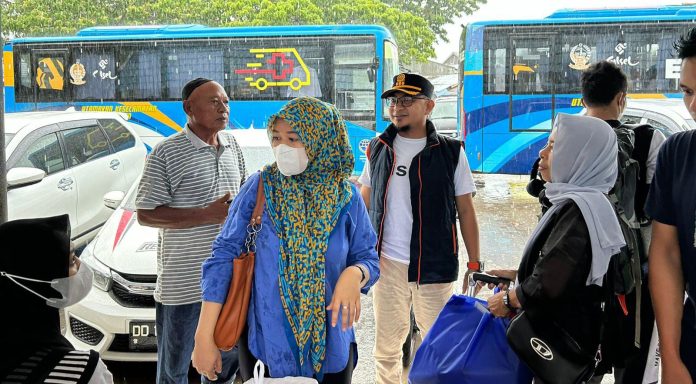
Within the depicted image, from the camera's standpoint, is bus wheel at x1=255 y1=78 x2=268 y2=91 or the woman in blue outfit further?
bus wheel at x1=255 y1=78 x2=268 y2=91

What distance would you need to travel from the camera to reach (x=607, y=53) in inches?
461

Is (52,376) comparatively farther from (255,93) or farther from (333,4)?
(333,4)

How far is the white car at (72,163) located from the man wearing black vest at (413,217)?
10.4 feet

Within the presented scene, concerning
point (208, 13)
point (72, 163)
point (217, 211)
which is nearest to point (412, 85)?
point (217, 211)

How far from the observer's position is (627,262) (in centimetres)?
241

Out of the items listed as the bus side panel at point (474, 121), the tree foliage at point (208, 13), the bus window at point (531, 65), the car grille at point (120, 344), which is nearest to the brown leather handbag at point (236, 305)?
the car grille at point (120, 344)

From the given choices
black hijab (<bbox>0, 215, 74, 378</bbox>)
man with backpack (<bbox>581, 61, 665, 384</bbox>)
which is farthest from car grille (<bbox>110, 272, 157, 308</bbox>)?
man with backpack (<bbox>581, 61, 665, 384</bbox>)

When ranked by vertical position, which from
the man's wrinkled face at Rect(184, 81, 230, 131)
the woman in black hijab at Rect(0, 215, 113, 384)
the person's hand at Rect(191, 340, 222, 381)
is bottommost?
the person's hand at Rect(191, 340, 222, 381)

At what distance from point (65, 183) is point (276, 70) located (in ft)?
20.8

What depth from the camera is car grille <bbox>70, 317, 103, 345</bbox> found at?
4.12 metres

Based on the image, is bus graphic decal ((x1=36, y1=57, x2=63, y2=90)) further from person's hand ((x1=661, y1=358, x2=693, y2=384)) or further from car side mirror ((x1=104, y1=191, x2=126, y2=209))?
person's hand ((x1=661, y1=358, x2=693, y2=384))

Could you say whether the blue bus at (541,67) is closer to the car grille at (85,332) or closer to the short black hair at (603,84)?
the short black hair at (603,84)

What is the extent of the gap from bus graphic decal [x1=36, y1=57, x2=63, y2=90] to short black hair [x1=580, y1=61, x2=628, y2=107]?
11.9 metres

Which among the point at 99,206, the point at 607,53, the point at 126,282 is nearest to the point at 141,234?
the point at 126,282
